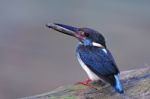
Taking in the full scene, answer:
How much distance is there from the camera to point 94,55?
490cm

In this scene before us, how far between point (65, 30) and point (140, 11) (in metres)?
8.72

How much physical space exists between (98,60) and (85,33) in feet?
0.75

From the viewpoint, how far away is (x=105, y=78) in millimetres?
4672

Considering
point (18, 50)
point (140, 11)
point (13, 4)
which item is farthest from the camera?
point (13, 4)

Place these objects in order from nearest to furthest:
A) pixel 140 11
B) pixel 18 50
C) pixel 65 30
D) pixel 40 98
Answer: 1. pixel 40 98
2. pixel 65 30
3. pixel 18 50
4. pixel 140 11

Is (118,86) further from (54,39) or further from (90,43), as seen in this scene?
(54,39)

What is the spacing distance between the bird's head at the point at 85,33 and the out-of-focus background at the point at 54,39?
176 inches

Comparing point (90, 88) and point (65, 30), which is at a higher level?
point (65, 30)

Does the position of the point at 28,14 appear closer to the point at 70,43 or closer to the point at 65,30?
the point at 70,43

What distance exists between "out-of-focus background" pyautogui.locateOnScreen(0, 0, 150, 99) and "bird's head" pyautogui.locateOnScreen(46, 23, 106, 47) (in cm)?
446

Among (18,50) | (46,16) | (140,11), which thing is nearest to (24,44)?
(18,50)

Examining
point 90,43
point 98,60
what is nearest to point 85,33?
point 90,43

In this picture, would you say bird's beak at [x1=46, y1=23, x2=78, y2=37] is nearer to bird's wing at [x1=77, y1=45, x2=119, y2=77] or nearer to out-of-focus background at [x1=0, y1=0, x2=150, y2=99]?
bird's wing at [x1=77, y1=45, x2=119, y2=77]

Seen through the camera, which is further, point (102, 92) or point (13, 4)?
point (13, 4)
